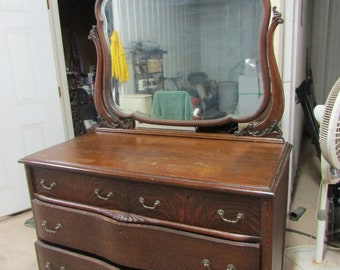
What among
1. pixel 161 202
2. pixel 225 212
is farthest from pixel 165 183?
pixel 225 212

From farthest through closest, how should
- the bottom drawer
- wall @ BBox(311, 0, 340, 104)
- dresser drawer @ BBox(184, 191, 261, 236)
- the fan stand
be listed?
wall @ BBox(311, 0, 340, 104) → the fan stand → the bottom drawer → dresser drawer @ BBox(184, 191, 261, 236)

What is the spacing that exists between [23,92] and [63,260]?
4.30ft

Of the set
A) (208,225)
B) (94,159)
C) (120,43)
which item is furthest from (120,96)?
(208,225)

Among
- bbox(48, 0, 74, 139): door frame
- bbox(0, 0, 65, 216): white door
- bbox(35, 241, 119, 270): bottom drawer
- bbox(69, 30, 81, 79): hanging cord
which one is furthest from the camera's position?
bbox(69, 30, 81, 79): hanging cord

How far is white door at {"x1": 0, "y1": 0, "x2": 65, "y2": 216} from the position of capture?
6.66 ft

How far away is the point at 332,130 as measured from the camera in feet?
3.60

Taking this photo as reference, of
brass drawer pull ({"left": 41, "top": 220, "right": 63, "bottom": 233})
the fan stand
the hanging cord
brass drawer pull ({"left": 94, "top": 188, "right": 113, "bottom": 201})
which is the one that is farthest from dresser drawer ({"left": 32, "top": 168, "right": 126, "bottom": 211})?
the hanging cord

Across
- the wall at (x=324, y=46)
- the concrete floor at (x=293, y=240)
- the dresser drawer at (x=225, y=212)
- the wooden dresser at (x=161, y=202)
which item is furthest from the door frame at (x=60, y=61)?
the wall at (x=324, y=46)

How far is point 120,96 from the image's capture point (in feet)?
5.15

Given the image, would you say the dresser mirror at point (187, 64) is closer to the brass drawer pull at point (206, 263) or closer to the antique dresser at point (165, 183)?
the antique dresser at point (165, 183)

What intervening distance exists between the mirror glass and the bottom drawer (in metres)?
0.71

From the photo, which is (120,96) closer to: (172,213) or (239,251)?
(172,213)

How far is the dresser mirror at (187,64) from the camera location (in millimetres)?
1274

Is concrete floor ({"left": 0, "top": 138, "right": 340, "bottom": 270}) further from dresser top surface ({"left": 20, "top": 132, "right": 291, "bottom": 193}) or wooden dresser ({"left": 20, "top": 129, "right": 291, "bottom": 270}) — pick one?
dresser top surface ({"left": 20, "top": 132, "right": 291, "bottom": 193})
